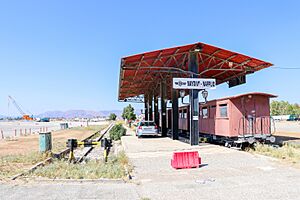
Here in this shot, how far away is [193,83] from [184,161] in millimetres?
6299

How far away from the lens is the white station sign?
1413 cm

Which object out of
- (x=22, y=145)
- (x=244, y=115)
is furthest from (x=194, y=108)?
(x=22, y=145)

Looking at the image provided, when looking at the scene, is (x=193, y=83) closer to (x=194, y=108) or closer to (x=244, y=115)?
(x=194, y=108)

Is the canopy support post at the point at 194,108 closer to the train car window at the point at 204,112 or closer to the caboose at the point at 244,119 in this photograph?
the caboose at the point at 244,119

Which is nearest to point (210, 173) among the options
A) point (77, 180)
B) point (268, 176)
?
point (268, 176)

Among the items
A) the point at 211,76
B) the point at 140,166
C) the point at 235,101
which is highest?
the point at 211,76

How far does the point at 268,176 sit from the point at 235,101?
A: 6.35 m

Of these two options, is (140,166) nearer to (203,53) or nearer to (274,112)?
(203,53)

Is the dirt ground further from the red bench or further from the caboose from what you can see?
the caboose

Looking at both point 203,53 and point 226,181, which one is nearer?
point 226,181

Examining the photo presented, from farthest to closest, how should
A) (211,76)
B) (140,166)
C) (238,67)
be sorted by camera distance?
1. (211,76)
2. (238,67)
3. (140,166)

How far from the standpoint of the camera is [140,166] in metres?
9.33

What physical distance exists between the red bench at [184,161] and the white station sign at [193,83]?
558 cm

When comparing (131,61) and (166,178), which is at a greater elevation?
(131,61)
